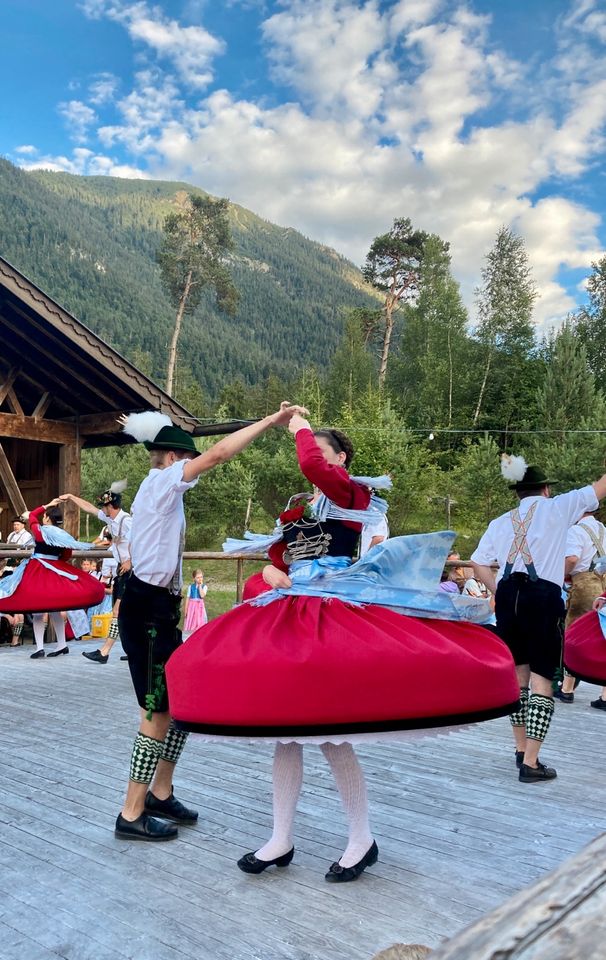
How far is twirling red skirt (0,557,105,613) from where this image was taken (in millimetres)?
7383

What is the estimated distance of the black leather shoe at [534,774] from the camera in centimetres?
412

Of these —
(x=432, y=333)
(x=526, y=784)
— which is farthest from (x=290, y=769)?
(x=432, y=333)

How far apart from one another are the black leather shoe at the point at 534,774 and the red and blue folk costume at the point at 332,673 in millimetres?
1896

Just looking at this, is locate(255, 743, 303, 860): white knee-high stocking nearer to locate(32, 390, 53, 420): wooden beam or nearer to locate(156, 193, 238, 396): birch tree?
locate(32, 390, 53, 420): wooden beam

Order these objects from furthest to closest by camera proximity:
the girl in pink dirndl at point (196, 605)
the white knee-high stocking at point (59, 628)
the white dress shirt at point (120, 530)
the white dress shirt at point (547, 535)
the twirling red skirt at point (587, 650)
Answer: the girl in pink dirndl at point (196, 605) < the white knee-high stocking at point (59, 628) < the white dress shirt at point (120, 530) < the white dress shirt at point (547, 535) < the twirling red skirt at point (587, 650)

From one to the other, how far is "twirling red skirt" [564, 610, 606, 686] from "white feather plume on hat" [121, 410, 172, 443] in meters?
2.56

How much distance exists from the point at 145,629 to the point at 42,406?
763 cm

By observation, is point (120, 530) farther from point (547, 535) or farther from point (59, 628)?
point (547, 535)

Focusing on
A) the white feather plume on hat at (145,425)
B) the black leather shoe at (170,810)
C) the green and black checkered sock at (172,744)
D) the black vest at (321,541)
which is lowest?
the black leather shoe at (170,810)

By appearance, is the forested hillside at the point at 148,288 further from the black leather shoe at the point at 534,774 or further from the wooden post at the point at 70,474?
the black leather shoe at the point at 534,774

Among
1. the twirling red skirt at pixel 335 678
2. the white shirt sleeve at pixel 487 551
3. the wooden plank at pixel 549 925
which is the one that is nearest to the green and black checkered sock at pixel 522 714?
the white shirt sleeve at pixel 487 551

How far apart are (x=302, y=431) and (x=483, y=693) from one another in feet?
3.79

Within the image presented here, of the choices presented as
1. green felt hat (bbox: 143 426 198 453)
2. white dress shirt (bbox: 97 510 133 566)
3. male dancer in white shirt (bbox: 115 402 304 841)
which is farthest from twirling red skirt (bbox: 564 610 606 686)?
white dress shirt (bbox: 97 510 133 566)

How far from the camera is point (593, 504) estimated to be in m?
3.88
